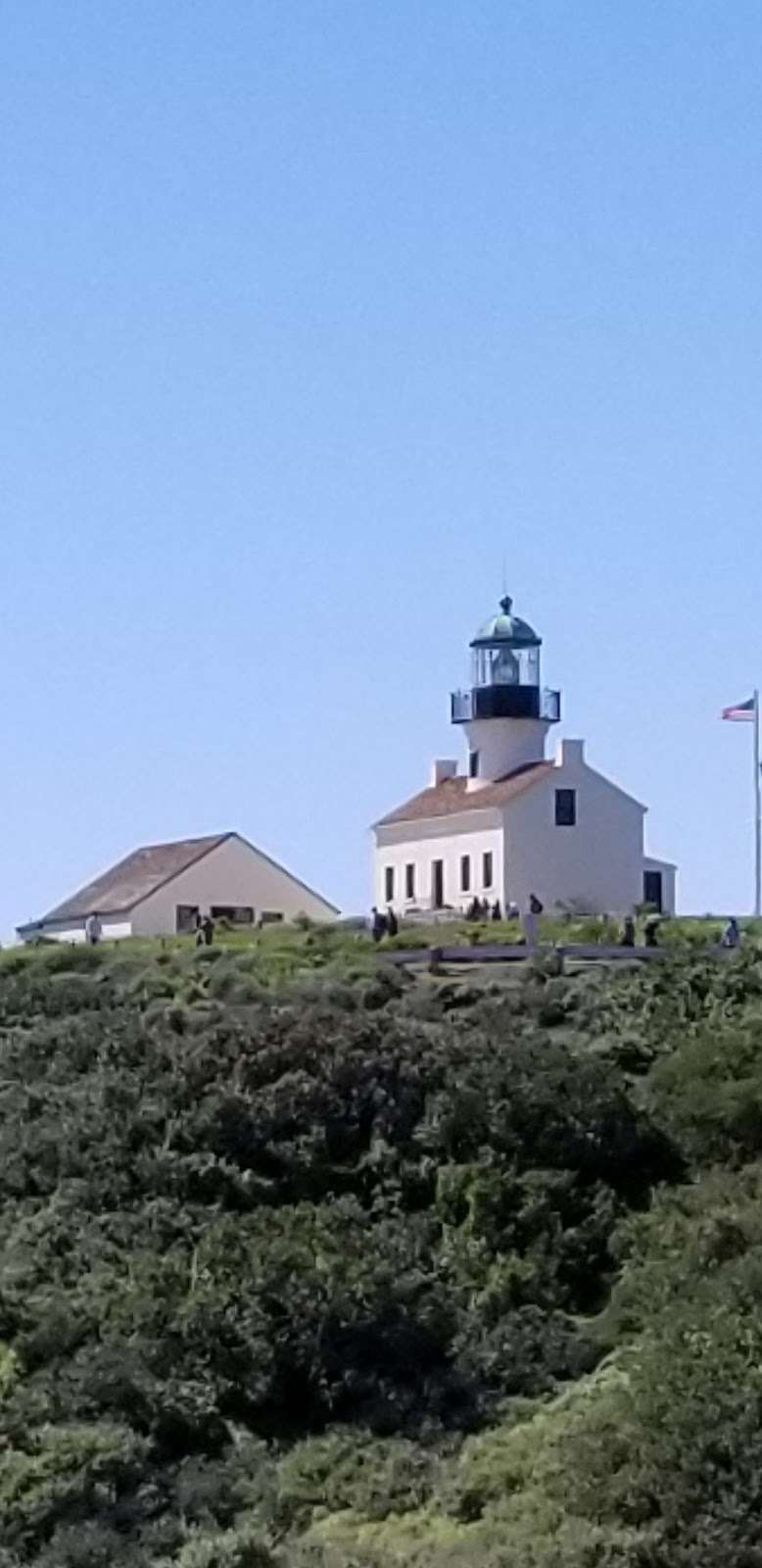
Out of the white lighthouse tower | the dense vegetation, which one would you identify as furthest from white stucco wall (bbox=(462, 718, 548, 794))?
the dense vegetation

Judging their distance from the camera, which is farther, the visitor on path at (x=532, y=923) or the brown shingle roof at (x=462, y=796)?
the brown shingle roof at (x=462, y=796)

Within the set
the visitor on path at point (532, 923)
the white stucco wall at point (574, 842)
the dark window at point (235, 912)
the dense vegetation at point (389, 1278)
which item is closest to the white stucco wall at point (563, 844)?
the white stucco wall at point (574, 842)

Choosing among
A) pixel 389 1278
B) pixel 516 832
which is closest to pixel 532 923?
pixel 516 832

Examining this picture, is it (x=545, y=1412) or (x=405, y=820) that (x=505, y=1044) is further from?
(x=405, y=820)

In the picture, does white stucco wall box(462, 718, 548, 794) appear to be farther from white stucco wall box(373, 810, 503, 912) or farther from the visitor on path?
the visitor on path

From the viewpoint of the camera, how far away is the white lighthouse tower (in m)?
55.2

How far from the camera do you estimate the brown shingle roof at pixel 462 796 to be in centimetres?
5194

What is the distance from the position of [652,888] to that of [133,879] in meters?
9.54

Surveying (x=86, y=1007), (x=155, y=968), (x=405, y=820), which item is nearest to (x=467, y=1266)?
(x=86, y=1007)

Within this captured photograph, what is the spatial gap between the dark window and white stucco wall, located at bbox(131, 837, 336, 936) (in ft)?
0.28

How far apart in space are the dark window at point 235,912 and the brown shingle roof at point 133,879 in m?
0.96

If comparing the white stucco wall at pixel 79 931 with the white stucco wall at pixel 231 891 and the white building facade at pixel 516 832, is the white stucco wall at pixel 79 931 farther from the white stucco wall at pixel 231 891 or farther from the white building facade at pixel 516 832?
the white building facade at pixel 516 832

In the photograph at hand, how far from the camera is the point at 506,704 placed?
55781mm

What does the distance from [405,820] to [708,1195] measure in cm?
2786
